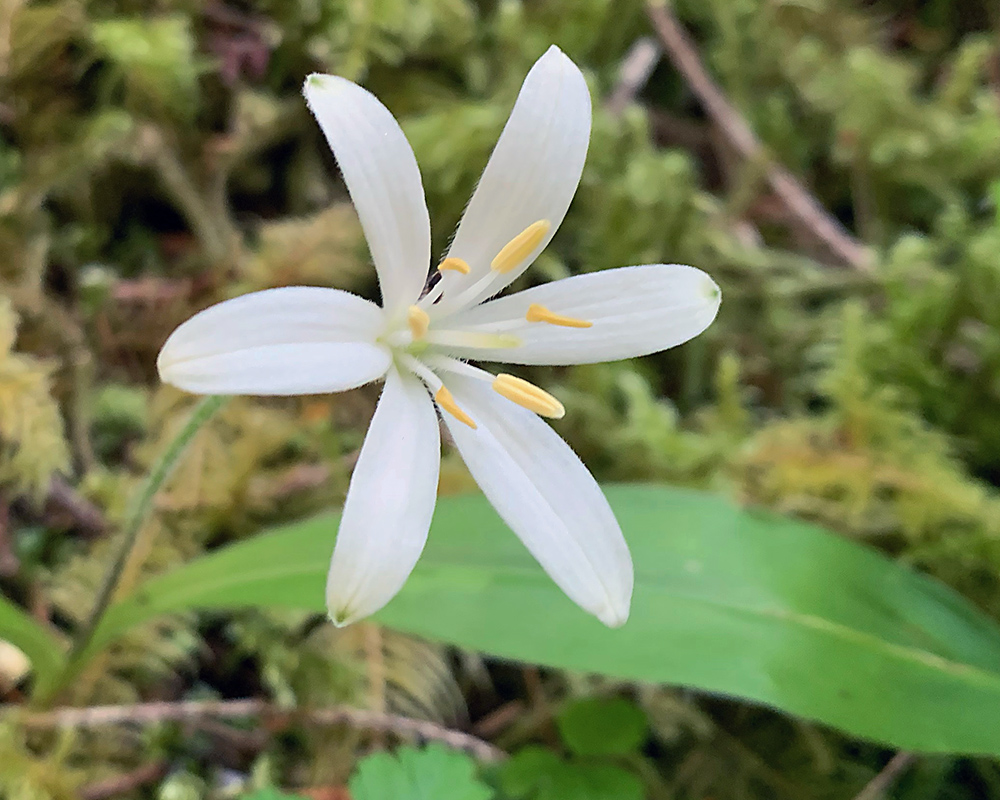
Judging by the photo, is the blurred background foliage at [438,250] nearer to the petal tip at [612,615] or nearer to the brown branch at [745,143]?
the brown branch at [745,143]

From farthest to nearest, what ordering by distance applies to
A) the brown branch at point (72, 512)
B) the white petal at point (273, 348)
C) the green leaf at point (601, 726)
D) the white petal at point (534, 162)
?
1. the brown branch at point (72, 512)
2. the green leaf at point (601, 726)
3. the white petal at point (534, 162)
4. the white petal at point (273, 348)

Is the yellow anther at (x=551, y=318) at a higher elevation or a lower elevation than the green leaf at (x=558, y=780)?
higher

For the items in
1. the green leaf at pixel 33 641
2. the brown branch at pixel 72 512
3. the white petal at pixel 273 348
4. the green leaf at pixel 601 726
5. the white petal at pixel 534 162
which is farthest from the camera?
the brown branch at pixel 72 512

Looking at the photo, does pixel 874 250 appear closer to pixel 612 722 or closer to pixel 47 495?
pixel 612 722

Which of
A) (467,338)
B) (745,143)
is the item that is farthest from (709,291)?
(745,143)

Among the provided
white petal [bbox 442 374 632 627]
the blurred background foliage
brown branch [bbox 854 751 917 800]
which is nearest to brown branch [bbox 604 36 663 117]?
the blurred background foliage

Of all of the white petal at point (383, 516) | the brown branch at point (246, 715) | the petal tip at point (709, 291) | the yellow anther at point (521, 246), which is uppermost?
the yellow anther at point (521, 246)

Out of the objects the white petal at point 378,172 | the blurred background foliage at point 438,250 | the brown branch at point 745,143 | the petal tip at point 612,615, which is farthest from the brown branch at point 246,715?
the brown branch at point 745,143
